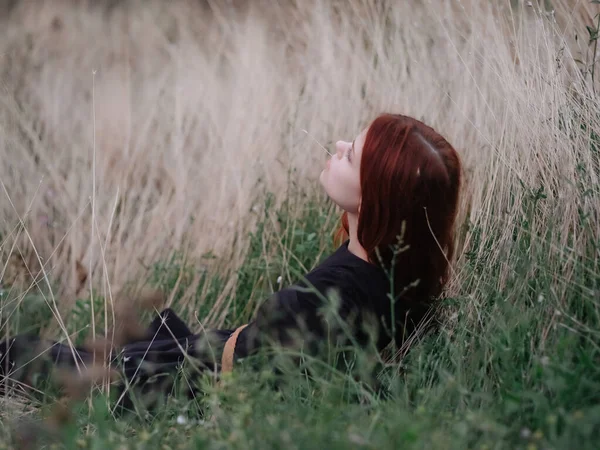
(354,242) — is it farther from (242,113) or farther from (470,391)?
(242,113)

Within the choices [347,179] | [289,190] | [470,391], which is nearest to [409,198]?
[347,179]

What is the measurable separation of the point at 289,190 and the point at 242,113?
591 mm

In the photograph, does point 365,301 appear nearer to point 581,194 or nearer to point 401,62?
point 581,194

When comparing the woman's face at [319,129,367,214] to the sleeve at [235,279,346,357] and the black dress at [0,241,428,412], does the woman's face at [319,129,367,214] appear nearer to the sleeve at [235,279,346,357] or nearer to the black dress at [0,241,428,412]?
the black dress at [0,241,428,412]

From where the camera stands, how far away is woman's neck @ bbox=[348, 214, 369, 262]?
2707mm

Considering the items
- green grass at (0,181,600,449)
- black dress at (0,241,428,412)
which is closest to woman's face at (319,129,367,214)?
black dress at (0,241,428,412)

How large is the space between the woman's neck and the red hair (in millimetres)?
52

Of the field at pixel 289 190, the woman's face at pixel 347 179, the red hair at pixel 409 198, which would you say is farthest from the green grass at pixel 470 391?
the woman's face at pixel 347 179

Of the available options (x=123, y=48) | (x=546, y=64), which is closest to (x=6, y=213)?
(x=123, y=48)

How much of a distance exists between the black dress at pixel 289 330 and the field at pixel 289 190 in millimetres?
134

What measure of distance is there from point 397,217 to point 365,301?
30cm

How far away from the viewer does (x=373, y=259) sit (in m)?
2.64

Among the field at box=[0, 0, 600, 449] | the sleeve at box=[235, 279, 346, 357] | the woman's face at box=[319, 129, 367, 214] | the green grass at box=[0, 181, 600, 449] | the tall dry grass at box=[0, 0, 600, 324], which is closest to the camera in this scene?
the green grass at box=[0, 181, 600, 449]

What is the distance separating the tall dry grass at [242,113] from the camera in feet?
10.0
